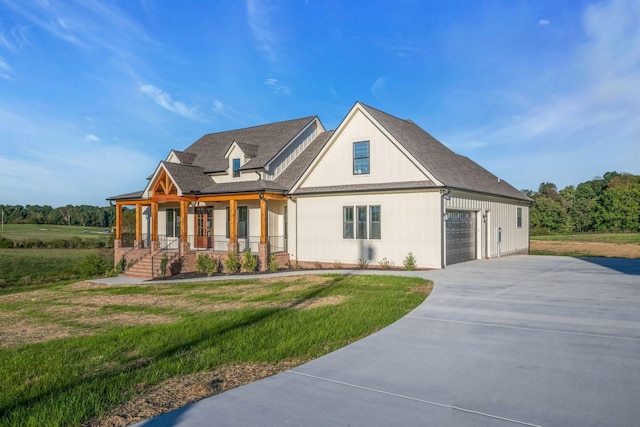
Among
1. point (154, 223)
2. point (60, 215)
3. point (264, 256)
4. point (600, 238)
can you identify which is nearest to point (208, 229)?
point (154, 223)

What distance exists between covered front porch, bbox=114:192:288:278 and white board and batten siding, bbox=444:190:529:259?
834 cm

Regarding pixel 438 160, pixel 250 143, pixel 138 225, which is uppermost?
pixel 250 143

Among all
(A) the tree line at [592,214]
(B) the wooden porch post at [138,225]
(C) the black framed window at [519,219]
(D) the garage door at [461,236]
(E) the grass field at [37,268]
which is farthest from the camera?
(A) the tree line at [592,214]

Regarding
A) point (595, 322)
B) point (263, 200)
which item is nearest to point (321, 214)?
point (263, 200)

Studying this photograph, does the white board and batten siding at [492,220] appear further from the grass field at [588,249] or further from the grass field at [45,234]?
the grass field at [45,234]

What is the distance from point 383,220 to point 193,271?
9.81 metres

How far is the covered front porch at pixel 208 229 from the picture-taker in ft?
70.7

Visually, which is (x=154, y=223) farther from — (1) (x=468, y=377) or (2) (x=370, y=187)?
(1) (x=468, y=377)

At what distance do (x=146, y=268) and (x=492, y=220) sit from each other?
680 inches

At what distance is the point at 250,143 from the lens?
26.4 meters

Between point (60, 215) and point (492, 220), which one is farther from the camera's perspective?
point (60, 215)

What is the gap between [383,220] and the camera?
19.2 meters

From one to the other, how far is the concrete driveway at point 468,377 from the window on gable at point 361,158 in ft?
35.0

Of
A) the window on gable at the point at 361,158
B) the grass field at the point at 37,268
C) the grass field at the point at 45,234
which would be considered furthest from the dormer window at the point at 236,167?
the grass field at the point at 45,234
